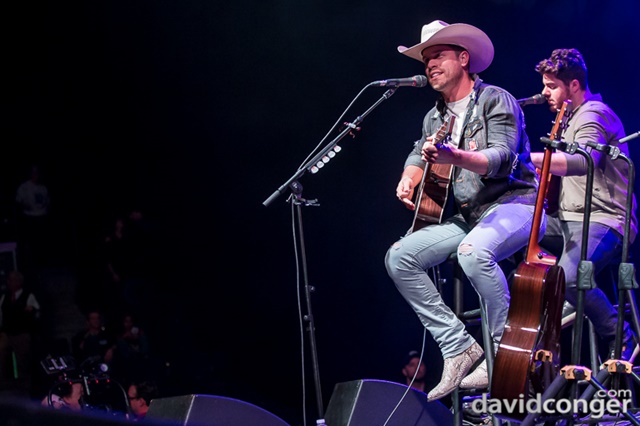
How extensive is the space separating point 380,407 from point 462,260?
3.03 feet

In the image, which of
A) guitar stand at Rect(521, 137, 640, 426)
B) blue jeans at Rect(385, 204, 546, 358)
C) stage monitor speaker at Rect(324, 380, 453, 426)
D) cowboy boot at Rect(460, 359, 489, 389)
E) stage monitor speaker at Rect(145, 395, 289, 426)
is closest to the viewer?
guitar stand at Rect(521, 137, 640, 426)

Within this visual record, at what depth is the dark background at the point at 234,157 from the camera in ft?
26.7

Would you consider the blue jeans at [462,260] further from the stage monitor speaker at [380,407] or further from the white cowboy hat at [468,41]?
the white cowboy hat at [468,41]

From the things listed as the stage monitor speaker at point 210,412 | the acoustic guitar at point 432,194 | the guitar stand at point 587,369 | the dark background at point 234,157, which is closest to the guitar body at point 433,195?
the acoustic guitar at point 432,194

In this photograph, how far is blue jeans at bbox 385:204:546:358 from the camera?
389cm

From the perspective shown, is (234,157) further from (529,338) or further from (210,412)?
(529,338)

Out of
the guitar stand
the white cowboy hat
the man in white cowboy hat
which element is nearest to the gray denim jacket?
the man in white cowboy hat

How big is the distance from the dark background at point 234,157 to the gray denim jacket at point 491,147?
3.56m

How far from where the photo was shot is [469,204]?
4172mm

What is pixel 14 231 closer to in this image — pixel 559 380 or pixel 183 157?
pixel 183 157

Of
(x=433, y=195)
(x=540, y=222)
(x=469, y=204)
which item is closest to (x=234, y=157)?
(x=433, y=195)

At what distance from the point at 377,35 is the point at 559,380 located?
5256 millimetres

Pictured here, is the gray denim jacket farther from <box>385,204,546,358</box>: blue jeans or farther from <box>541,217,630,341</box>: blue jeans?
<box>541,217,630,341</box>: blue jeans

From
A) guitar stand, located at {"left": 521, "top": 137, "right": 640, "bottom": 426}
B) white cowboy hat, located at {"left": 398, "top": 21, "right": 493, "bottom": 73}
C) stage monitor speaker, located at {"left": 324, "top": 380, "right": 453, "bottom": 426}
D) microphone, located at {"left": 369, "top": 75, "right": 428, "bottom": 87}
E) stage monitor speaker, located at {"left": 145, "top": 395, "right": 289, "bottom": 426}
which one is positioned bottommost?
stage monitor speaker, located at {"left": 324, "top": 380, "right": 453, "bottom": 426}
